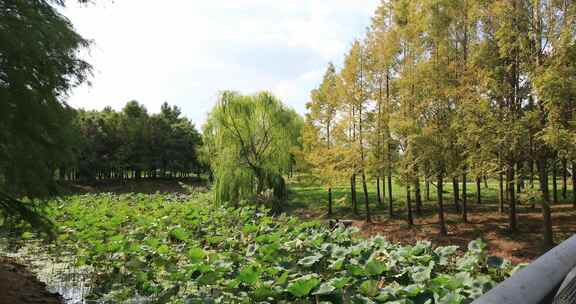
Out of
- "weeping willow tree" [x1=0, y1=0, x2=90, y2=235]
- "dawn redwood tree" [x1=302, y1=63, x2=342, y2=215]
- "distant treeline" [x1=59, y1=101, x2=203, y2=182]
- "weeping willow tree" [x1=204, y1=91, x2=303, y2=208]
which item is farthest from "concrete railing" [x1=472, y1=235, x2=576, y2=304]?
"distant treeline" [x1=59, y1=101, x2=203, y2=182]

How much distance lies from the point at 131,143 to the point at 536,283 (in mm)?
39950

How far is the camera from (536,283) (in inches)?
31.9

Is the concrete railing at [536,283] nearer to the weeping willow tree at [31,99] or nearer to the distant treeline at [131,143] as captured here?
the weeping willow tree at [31,99]

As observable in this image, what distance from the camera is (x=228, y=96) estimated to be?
61.2 feet

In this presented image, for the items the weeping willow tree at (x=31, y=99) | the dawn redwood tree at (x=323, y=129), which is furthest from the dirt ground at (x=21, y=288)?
the dawn redwood tree at (x=323, y=129)

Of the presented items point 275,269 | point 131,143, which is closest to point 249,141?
point 275,269

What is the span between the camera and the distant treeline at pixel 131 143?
3512 cm

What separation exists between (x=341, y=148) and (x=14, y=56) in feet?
39.3

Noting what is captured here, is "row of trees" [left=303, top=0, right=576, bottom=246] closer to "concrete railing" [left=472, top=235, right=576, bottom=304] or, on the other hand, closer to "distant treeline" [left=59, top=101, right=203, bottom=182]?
"concrete railing" [left=472, top=235, right=576, bottom=304]

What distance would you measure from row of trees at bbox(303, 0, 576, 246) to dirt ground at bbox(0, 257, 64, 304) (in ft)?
34.9

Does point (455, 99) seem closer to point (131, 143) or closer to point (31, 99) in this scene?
point (31, 99)

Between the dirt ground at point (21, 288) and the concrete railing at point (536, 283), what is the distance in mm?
6784

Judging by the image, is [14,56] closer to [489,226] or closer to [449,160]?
[449,160]

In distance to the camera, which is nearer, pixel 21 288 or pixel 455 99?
pixel 21 288
